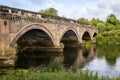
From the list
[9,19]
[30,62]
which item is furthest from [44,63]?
[9,19]

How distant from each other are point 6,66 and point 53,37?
16094 millimetres

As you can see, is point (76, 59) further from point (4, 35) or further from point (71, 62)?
point (4, 35)

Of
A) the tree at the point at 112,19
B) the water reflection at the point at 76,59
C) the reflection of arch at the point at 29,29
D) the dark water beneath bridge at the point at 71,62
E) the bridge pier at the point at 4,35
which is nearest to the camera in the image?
the bridge pier at the point at 4,35

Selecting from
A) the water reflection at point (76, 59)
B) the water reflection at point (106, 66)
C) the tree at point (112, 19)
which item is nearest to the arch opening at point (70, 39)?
the water reflection at point (76, 59)

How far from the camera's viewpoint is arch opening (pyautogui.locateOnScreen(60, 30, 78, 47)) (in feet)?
176

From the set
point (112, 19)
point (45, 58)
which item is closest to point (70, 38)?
point (45, 58)

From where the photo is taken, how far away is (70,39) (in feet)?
180

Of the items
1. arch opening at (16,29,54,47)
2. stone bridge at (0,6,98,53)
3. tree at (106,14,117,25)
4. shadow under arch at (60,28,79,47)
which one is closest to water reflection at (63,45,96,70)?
stone bridge at (0,6,98,53)

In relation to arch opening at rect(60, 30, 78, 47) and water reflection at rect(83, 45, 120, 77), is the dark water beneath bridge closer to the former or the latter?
water reflection at rect(83, 45, 120, 77)

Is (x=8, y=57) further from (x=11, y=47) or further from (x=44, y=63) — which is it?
(x=44, y=63)

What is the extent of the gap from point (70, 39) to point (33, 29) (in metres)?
20.8

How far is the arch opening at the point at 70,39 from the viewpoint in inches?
2117

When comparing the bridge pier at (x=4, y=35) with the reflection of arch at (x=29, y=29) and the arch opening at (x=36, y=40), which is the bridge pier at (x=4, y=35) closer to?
the reflection of arch at (x=29, y=29)

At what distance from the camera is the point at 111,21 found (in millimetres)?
89125
